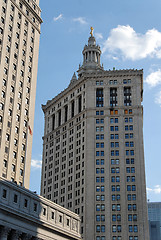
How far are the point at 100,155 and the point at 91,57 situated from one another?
54.6m

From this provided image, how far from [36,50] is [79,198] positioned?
168 feet

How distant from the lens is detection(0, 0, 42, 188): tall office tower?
84188mm

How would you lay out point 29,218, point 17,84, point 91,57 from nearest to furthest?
point 29,218 → point 17,84 → point 91,57

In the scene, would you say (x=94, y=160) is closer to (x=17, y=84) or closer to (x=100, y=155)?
(x=100, y=155)

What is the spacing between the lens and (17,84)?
9156 centimetres

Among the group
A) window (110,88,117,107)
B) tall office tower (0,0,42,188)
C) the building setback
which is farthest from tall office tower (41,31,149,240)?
tall office tower (0,0,42,188)

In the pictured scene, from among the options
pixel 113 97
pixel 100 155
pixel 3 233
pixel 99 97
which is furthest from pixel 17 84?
pixel 113 97

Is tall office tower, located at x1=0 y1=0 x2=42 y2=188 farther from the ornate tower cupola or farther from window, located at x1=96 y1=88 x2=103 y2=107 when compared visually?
the ornate tower cupola

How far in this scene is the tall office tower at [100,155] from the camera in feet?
398

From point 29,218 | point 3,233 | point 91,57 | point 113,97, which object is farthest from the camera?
point 91,57

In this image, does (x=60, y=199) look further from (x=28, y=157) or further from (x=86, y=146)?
(x=28, y=157)

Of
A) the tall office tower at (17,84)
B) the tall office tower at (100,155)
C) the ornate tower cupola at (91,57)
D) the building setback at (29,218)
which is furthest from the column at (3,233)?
the ornate tower cupola at (91,57)

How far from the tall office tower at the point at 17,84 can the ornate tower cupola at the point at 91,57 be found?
211ft

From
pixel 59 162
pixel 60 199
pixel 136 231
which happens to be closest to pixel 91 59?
pixel 59 162
